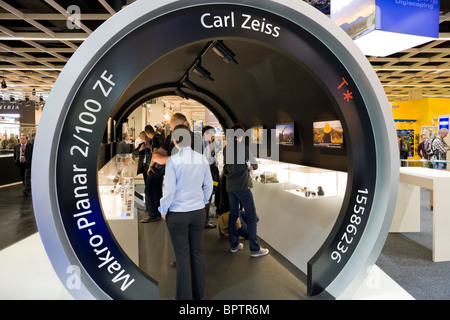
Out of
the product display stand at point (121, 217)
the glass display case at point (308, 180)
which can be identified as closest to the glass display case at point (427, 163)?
the glass display case at point (308, 180)

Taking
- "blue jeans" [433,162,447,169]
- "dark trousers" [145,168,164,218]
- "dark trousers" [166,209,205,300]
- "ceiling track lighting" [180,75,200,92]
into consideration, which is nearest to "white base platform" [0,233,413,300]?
"dark trousers" [166,209,205,300]

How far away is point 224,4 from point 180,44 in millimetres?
421

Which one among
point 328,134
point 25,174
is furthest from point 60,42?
point 328,134

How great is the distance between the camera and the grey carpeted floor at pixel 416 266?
2.99 metres

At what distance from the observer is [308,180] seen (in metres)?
4.70

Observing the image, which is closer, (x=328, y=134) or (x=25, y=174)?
(x=328, y=134)

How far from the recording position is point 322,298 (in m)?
2.63

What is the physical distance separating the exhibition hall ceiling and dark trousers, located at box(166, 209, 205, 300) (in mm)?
1757

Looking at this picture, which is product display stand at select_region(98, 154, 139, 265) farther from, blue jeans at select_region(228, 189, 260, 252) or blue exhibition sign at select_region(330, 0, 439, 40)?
blue exhibition sign at select_region(330, 0, 439, 40)

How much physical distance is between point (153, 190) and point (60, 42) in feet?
20.3

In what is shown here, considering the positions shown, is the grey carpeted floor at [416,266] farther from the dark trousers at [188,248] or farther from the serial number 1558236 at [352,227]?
the dark trousers at [188,248]

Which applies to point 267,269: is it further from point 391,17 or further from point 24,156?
point 24,156

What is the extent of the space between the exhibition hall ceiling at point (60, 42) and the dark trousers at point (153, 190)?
2278 millimetres
